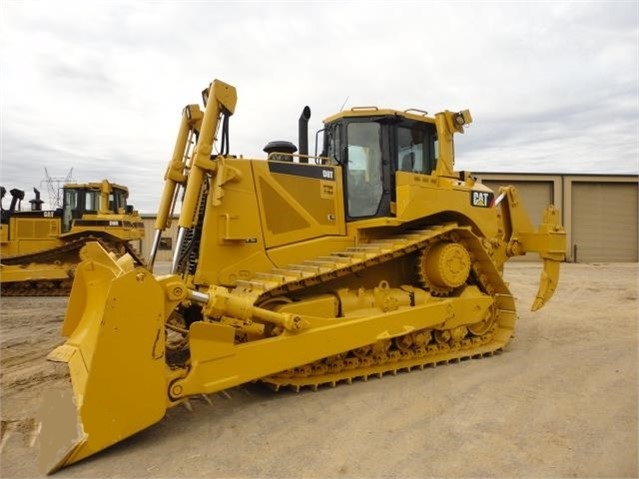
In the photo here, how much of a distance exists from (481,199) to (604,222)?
2121 centimetres

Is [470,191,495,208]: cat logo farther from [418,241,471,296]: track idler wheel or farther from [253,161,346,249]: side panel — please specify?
[253,161,346,249]: side panel

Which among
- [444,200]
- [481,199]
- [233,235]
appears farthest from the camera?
[481,199]

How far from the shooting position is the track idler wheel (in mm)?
5711

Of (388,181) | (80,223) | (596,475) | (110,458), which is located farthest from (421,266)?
(80,223)

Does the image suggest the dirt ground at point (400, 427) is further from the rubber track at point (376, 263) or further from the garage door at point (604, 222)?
the garage door at point (604, 222)

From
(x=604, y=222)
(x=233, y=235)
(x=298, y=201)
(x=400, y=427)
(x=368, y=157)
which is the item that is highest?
(x=368, y=157)

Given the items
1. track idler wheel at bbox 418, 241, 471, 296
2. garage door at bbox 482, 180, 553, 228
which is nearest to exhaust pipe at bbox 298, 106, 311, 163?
track idler wheel at bbox 418, 241, 471, 296

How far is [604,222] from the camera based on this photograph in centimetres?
2377

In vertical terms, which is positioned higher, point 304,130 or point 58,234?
point 304,130

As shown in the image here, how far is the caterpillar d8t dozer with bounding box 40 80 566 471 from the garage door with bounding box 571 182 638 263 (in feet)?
63.2

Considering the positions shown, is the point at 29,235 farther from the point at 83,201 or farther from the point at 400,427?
the point at 400,427

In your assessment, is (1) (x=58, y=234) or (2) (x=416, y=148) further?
(1) (x=58, y=234)

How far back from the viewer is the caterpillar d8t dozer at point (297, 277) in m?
3.60

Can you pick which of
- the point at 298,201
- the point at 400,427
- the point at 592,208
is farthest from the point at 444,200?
the point at 592,208
